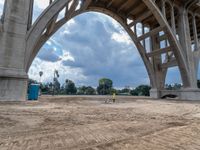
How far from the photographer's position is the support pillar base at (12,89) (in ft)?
36.6

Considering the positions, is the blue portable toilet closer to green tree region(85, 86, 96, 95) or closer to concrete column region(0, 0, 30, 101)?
concrete column region(0, 0, 30, 101)

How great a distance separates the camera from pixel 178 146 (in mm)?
3314

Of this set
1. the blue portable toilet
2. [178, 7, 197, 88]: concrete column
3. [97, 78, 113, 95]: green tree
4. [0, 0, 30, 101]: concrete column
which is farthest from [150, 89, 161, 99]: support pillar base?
[97, 78, 113, 95]: green tree

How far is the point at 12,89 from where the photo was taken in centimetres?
1152

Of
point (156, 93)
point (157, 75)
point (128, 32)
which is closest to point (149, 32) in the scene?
point (128, 32)

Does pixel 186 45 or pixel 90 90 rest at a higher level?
pixel 186 45

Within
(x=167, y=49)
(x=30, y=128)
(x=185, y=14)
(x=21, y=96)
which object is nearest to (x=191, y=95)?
(x=167, y=49)

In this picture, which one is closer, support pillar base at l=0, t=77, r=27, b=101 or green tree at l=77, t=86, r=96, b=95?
support pillar base at l=0, t=77, r=27, b=101

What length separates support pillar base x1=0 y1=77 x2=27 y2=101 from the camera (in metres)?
11.2

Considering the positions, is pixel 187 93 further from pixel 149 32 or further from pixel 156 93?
pixel 149 32

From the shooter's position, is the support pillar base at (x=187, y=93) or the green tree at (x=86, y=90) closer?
the support pillar base at (x=187, y=93)

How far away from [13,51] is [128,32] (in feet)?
72.8

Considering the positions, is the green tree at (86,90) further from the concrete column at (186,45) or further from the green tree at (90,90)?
the concrete column at (186,45)

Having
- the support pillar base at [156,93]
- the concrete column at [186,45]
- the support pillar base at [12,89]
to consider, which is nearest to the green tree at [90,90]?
the support pillar base at [156,93]
